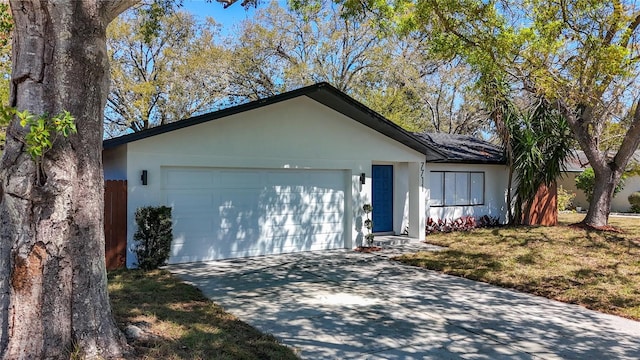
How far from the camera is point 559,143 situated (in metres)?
14.8

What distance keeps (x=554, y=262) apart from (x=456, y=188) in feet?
19.0

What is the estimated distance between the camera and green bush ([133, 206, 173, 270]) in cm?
853

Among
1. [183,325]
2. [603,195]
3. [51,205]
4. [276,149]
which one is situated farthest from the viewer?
[603,195]

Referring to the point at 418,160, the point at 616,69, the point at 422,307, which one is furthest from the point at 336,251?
the point at 616,69

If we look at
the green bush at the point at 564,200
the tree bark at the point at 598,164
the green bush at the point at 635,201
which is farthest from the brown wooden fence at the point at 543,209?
the green bush at the point at 635,201

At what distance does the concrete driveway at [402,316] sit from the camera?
480 cm

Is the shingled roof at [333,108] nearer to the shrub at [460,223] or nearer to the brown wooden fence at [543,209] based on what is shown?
the shrub at [460,223]

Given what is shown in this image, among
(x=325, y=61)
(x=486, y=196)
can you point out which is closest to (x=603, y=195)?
(x=486, y=196)

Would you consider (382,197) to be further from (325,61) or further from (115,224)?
(325,61)

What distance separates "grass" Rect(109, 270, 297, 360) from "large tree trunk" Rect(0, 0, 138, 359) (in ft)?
2.31

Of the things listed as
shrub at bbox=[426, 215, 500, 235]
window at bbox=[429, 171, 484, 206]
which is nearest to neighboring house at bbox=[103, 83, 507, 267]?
shrub at bbox=[426, 215, 500, 235]

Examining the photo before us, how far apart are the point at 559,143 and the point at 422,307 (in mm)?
11110

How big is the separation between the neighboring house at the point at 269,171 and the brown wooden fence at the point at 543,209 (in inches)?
205

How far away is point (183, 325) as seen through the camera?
5172mm
